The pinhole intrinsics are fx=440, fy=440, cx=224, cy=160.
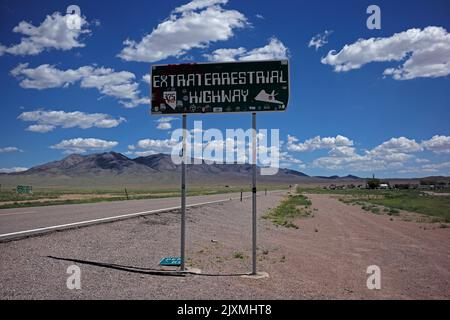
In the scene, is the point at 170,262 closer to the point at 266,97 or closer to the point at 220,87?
the point at 220,87

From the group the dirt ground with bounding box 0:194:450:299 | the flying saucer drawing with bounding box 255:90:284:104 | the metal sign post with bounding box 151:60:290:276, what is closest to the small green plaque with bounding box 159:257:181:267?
the dirt ground with bounding box 0:194:450:299

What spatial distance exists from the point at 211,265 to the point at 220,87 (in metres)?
4.20

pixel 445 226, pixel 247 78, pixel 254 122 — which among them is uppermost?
pixel 247 78

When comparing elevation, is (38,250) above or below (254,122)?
below

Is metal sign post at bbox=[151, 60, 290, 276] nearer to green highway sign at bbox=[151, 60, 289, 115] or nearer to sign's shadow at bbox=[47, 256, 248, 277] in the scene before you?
green highway sign at bbox=[151, 60, 289, 115]

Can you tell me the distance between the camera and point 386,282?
33.8 ft

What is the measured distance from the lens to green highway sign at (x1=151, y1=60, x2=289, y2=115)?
8688 millimetres

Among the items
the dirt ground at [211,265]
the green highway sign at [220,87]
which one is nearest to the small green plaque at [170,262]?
the dirt ground at [211,265]

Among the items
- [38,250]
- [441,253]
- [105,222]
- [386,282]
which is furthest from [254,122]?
[441,253]

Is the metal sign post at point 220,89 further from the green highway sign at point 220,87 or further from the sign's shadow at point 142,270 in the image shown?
the sign's shadow at point 142,270
